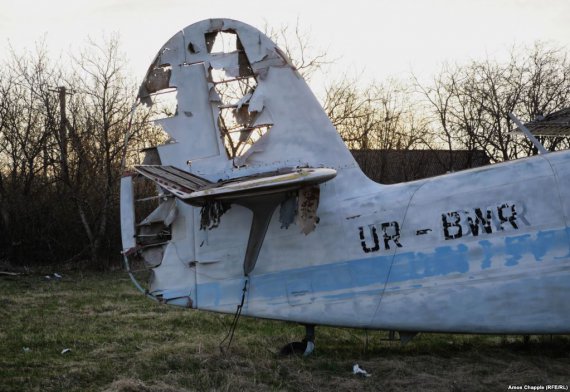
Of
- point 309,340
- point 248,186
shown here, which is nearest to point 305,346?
point 309,340

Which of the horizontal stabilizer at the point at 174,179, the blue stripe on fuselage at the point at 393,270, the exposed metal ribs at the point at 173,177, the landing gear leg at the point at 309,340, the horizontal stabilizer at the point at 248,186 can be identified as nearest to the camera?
the horizontal stabilizer at the point at 248,186

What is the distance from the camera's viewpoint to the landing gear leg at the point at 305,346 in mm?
6996

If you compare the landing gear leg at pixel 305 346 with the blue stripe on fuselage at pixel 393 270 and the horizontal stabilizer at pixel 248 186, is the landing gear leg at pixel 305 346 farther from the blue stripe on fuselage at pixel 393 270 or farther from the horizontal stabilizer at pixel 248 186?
the horizontal stabilizer at pixel 248 186

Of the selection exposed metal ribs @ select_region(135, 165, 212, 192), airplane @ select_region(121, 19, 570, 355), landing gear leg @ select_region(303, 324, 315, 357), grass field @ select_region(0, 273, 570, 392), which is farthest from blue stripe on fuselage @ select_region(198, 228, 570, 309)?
exposed metal ribs @ select_region(135, 165, 212, 192)

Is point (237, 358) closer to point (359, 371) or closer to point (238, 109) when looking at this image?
point (359, 371)

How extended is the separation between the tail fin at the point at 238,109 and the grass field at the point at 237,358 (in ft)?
6.87

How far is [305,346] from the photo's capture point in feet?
23.2

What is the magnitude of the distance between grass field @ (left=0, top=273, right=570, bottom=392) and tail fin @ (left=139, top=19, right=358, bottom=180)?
209 cm

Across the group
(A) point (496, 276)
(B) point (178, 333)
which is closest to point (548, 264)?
(A) point (496, 276)

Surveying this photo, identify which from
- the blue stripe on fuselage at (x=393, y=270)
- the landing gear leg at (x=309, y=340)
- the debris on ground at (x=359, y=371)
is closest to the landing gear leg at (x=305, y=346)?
the landing gear leg at (x=309, y=340)

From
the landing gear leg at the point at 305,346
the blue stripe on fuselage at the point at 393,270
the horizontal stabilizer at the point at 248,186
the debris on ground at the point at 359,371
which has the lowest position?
the debris on ground at the point at 359,371

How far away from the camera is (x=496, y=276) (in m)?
6.23

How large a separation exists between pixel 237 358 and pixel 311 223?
1670mm

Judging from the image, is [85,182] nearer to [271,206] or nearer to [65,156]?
[65,156]
